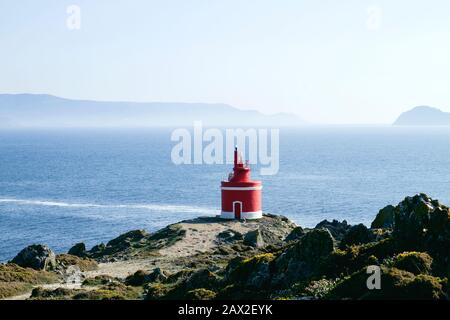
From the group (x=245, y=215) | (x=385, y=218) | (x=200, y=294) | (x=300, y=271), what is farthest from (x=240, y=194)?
(x=200, y=294)

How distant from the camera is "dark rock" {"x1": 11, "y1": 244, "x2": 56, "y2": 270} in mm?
34562

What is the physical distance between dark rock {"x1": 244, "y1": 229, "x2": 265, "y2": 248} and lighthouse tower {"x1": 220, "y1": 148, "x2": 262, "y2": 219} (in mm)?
7011

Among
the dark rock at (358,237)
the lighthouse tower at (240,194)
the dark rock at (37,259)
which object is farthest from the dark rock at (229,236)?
the dark rock at (358,237)

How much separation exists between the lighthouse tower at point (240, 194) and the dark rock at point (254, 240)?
7.01 m

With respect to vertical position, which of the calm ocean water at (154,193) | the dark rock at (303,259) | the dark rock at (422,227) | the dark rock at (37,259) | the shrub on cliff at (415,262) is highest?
the dark rock at (422,227)

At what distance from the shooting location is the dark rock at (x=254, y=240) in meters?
40.8

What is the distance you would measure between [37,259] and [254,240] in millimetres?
12508

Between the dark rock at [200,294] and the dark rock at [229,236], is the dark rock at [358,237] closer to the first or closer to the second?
the dark rock at [200,294]

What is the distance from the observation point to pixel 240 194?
48562 millimetres

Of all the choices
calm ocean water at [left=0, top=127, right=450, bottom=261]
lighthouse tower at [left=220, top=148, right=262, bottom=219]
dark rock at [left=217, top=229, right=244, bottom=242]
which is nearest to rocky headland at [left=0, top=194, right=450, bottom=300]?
dark rock at [left=217, top=229, right=244, bottom=242]

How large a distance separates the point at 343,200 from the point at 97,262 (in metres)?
48.6

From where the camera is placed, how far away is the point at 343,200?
83.3m

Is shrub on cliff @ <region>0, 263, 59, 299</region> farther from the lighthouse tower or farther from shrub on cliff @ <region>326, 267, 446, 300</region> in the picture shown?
the lighthouse tower
